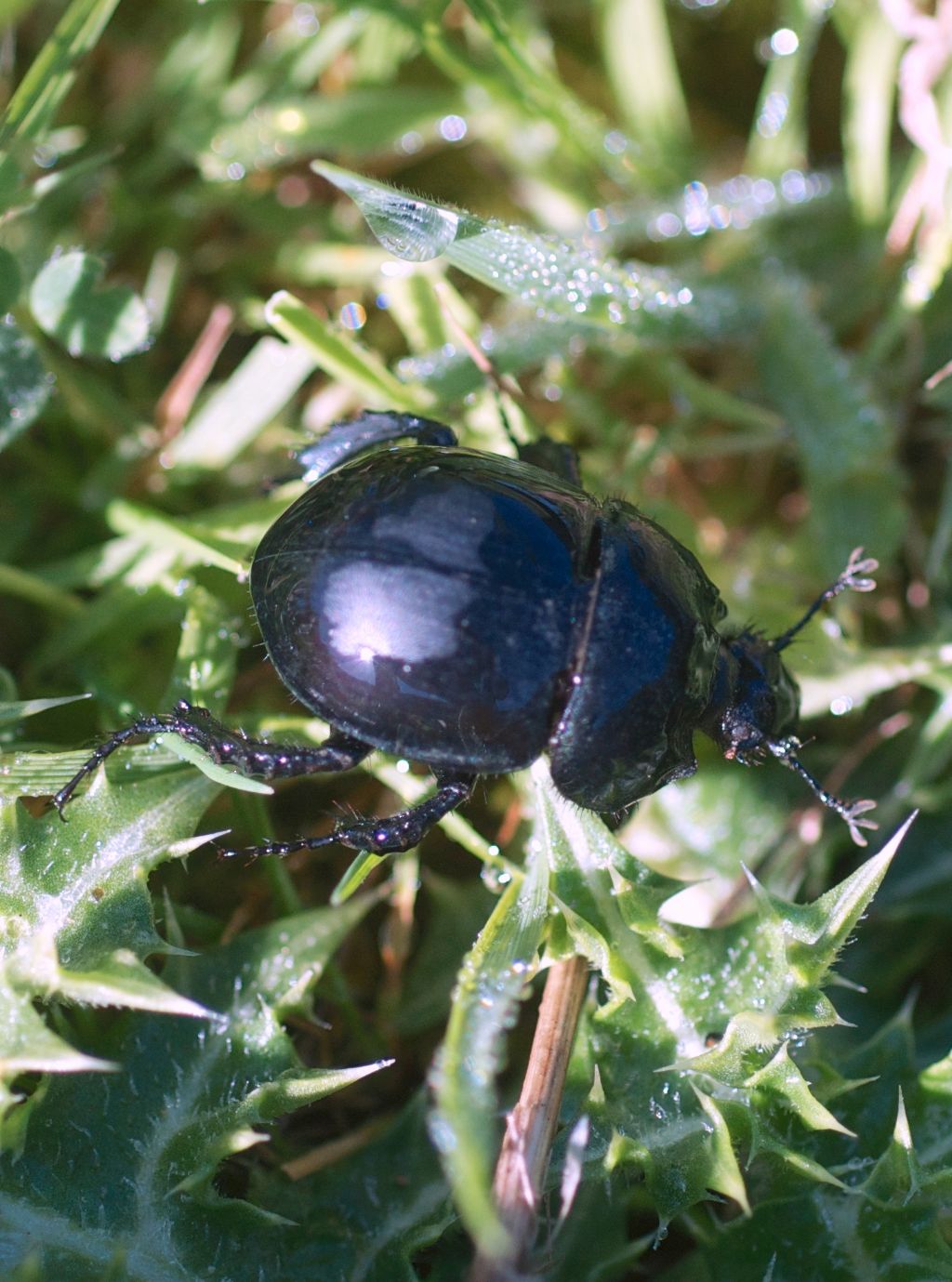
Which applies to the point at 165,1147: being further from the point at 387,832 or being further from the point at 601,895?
the point at 601,895

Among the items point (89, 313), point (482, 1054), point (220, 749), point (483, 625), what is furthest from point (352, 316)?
point (482, 1054)

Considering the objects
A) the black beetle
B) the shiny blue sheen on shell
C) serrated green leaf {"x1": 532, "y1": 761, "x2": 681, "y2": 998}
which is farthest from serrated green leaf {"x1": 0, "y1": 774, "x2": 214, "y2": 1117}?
serrated green leaf {"x1": 532, "y1": 761, "x2": 681, "y2": 998}

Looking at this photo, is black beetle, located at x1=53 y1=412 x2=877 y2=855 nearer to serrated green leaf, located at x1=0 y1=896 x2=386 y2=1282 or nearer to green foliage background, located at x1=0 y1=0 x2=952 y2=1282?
green foliage background, located at x1=0 y1=0 x2=952 y2=1282

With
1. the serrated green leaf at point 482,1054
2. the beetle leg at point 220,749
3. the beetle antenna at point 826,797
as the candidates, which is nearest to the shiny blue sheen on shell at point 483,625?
the beetle leg at point 220,749

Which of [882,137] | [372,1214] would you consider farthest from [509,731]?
[882,137]

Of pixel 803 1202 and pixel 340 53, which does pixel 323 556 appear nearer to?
pixel 803 1202

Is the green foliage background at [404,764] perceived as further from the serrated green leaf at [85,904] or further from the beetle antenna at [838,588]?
the beetle antenna at [838,588]
